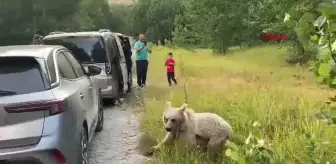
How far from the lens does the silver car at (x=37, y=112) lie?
5.06m

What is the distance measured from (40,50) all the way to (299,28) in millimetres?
4626

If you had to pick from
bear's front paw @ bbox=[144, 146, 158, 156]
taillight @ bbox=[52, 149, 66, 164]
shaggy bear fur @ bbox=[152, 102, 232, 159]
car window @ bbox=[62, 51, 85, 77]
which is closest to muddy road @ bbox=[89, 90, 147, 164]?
bear's front paw @ bbox=[144, 146, 158, 156]

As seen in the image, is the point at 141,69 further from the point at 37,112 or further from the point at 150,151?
the point at 37,112

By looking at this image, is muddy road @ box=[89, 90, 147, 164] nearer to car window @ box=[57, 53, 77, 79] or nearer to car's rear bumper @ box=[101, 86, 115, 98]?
car's rear bumper @ box=[101, 86, 115, 98]

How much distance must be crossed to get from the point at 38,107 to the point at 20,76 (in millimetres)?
525

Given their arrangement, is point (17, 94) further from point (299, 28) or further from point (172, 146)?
point (299, 28)

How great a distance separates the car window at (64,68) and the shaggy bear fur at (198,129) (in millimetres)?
1373

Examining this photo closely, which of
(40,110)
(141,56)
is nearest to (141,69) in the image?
(141,56)

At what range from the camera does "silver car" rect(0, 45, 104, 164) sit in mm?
5062

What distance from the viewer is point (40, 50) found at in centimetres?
620

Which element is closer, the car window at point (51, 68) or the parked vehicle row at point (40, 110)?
the parked vehicle row at point (40, 110)

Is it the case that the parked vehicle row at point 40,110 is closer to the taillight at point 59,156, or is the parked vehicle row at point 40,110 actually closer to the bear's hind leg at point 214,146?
the taillight at point 59,156

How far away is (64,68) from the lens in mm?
6660

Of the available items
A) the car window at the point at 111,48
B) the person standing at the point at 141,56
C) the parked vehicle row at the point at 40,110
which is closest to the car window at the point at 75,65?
the parked vehicle row at the point at 40,110
